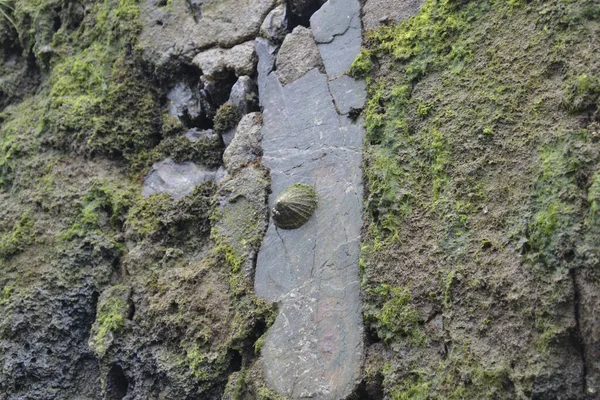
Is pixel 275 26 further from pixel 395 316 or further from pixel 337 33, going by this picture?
pixel 395 316

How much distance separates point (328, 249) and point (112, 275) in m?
1.38

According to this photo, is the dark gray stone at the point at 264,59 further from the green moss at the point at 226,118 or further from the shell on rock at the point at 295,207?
the shell on rock at the point at 295,207

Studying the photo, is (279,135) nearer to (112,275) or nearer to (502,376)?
(112,275)

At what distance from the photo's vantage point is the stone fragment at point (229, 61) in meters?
3.87

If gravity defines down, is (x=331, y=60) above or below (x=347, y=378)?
above

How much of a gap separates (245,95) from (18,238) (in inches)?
63.1

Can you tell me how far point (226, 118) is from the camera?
150 inches

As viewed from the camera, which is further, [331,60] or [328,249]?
[331,60]

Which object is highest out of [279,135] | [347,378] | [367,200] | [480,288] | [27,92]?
[27,92]

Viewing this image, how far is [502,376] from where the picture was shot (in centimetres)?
225

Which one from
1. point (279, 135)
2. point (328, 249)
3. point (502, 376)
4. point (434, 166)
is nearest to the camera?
point (502, 376)

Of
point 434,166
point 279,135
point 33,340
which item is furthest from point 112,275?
point 434,166

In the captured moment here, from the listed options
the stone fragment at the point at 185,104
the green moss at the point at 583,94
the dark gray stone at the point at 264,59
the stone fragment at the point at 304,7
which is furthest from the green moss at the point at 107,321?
the green moss at the point at 583,94

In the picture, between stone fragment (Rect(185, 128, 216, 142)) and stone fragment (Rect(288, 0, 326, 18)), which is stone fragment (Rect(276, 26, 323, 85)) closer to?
stone fragment (Rect(288, 0, 326, 18))
